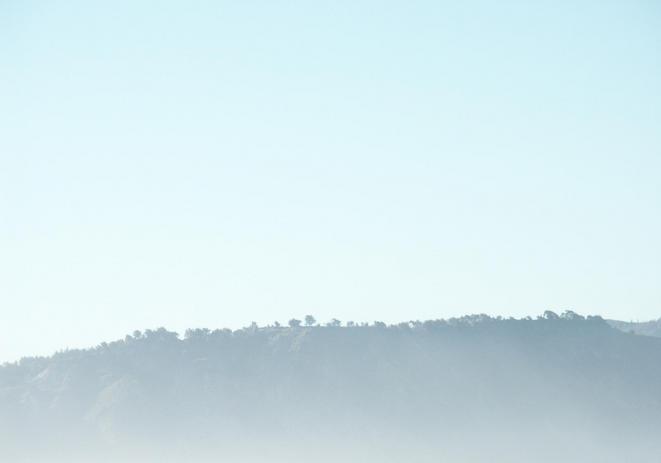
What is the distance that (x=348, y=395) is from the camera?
101750 mm

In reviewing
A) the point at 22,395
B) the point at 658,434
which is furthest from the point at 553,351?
the point at 22,395

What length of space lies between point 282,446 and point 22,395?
20894mm

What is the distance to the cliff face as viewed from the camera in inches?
3733

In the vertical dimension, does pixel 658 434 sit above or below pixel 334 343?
below

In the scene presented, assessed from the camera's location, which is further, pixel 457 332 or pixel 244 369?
pixel 457 332

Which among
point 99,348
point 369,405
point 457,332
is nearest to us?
point 369,405

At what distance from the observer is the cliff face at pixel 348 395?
94.8m

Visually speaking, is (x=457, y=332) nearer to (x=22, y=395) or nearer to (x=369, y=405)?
(x=369, y=405)

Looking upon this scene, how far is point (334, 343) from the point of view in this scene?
356 feet

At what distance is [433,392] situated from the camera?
10450cm

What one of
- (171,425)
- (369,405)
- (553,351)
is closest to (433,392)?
(369,405)

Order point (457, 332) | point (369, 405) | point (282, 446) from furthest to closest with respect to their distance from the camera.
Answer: point (457, 332) → point (369, 405) → point (282, 446)

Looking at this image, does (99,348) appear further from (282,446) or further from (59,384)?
(282,446)

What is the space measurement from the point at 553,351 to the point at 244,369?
1010 inches
